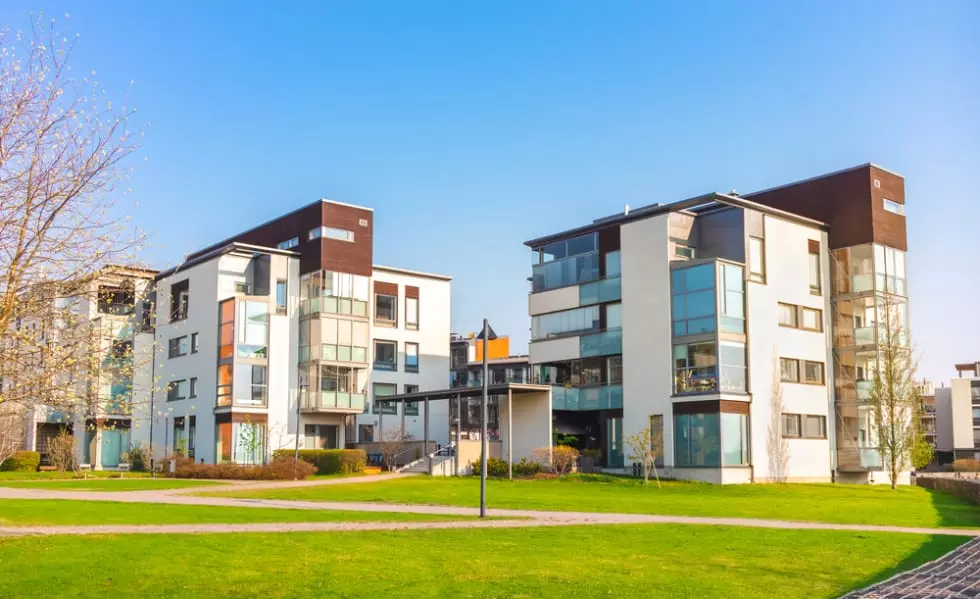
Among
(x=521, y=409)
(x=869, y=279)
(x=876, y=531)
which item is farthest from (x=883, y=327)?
(x=876, y=531)

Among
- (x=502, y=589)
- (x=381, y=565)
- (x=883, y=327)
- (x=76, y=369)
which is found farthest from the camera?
(x=883, y=327)

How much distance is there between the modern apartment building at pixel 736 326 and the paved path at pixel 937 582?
32633mm

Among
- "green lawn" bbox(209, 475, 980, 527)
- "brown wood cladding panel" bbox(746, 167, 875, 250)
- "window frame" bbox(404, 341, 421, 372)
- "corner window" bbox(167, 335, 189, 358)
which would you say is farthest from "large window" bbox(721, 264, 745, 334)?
"corner window" bbox(167, 335, 189, 358)

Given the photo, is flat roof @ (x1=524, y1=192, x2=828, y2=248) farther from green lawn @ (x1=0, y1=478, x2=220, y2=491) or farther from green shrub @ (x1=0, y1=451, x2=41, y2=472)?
green shrub @ (x1=0, y1=451, x2=41, y2=472)

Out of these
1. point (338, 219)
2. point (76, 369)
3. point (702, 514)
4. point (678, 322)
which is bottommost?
point (702, 514)

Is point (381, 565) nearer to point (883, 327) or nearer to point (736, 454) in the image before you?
point (736, 454)

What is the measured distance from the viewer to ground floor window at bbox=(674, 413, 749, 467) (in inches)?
1944

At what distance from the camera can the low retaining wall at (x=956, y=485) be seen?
41438mm

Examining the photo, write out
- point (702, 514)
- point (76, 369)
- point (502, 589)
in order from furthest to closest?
point (702, 514) → point (76, 369) → point (502, 589)

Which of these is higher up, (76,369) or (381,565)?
(76,369)

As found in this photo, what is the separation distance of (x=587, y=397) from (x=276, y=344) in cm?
1945

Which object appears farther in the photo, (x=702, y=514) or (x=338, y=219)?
(x=338, y=219)

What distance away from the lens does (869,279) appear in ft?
183

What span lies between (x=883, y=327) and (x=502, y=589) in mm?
46032
